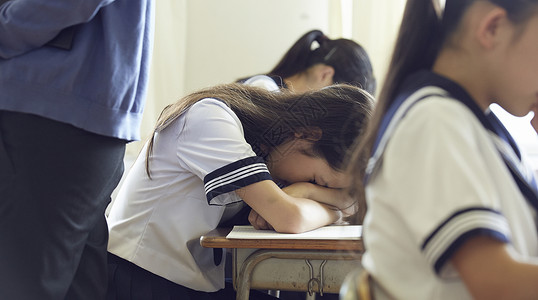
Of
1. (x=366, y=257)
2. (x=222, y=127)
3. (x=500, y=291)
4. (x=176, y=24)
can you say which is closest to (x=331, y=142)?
(x=222, y=127)

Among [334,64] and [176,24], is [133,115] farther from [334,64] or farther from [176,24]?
[176,24]

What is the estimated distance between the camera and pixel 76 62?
4.52 ft

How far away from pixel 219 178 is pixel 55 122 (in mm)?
375

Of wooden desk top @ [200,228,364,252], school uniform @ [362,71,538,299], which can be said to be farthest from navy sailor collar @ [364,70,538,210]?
wooden desk top @ [200,228,364,252]

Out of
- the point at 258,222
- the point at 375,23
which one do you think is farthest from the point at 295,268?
the point at 375,23

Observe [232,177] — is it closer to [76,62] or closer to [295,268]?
[295,268]

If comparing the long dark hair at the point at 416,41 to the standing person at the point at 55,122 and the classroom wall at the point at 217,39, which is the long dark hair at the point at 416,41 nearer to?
the standing person at the point at 55,122

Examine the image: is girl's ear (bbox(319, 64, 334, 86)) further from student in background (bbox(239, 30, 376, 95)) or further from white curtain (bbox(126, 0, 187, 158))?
white curtain (bbox(126, 0, 187, 158))

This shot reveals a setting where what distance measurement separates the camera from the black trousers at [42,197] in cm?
136

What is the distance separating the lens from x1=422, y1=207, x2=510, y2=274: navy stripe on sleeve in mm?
626

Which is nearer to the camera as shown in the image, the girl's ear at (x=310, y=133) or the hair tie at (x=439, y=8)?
the hair tie at (x=439, y=8)

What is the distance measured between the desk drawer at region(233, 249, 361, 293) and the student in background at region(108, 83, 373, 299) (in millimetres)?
153

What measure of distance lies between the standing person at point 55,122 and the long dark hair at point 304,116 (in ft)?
0.78

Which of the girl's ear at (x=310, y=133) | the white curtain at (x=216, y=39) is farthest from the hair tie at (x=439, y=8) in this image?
the white curtain at (x=216, y=39)
